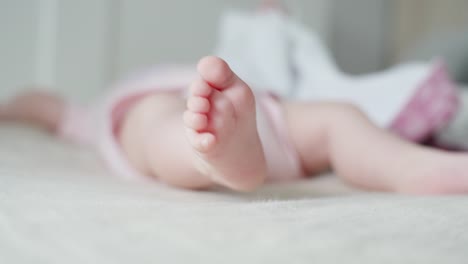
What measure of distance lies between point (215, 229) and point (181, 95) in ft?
1.61

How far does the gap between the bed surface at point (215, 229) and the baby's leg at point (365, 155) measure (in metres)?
0.13

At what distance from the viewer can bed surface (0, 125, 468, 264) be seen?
Answer: 0.95 ft

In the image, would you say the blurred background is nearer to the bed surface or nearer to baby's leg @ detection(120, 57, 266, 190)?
baby's leg @ detection(120, 57, 266, 190)

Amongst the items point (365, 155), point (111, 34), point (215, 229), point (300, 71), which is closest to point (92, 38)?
point (111, 34)

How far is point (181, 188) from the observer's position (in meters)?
0.58

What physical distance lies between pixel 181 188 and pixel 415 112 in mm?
525

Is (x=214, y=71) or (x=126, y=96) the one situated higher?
(x=214, y=71)

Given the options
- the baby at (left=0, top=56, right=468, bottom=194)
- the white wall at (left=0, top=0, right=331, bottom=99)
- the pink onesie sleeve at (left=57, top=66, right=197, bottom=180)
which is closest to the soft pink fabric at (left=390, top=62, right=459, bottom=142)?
the baby at (left=0, top=56, right=468, bottom=194)

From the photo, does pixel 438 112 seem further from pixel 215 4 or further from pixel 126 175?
pixel 215 4

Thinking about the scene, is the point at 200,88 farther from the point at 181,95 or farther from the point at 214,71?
the point at 181,95

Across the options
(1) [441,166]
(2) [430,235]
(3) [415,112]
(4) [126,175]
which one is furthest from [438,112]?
(2) [430,235]

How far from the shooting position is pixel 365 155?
0.65m

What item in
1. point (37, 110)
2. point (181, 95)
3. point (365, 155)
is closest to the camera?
point (365, 155)

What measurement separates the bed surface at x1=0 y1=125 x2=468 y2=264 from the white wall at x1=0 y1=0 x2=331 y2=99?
1.42 meters
